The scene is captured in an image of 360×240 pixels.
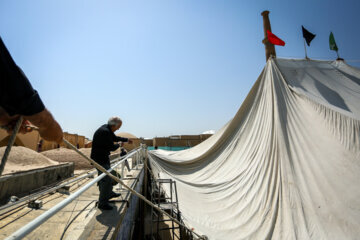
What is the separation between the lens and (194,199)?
4.24 metres

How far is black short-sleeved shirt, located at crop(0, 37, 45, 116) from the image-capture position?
2.35ft

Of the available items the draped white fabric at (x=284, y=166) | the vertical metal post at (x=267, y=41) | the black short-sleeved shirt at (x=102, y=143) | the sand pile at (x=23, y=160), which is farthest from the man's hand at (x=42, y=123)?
the vertical metal post at (x=267, y=41)

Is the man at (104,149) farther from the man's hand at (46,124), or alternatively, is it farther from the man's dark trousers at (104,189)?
the man's hand at (46,124)

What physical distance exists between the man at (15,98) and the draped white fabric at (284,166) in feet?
9.96

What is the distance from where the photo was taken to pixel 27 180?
466 centimetres

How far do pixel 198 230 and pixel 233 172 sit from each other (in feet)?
5.38

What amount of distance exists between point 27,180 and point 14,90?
553 centimetres

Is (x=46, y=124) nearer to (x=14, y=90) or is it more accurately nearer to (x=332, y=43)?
(x=14, y=90)

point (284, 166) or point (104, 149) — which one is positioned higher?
point (104, 149)

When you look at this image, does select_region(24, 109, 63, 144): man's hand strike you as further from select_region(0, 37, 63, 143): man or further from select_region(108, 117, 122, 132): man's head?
select_region(108, 117, 122, 132): man's head

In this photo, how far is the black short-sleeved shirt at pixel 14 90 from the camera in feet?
2.35

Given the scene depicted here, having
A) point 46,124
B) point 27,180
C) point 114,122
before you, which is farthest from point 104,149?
point 27,180

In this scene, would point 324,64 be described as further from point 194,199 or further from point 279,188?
point 194,199

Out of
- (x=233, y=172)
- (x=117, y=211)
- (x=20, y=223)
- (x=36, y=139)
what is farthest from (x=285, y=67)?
(x=36, y=139)
